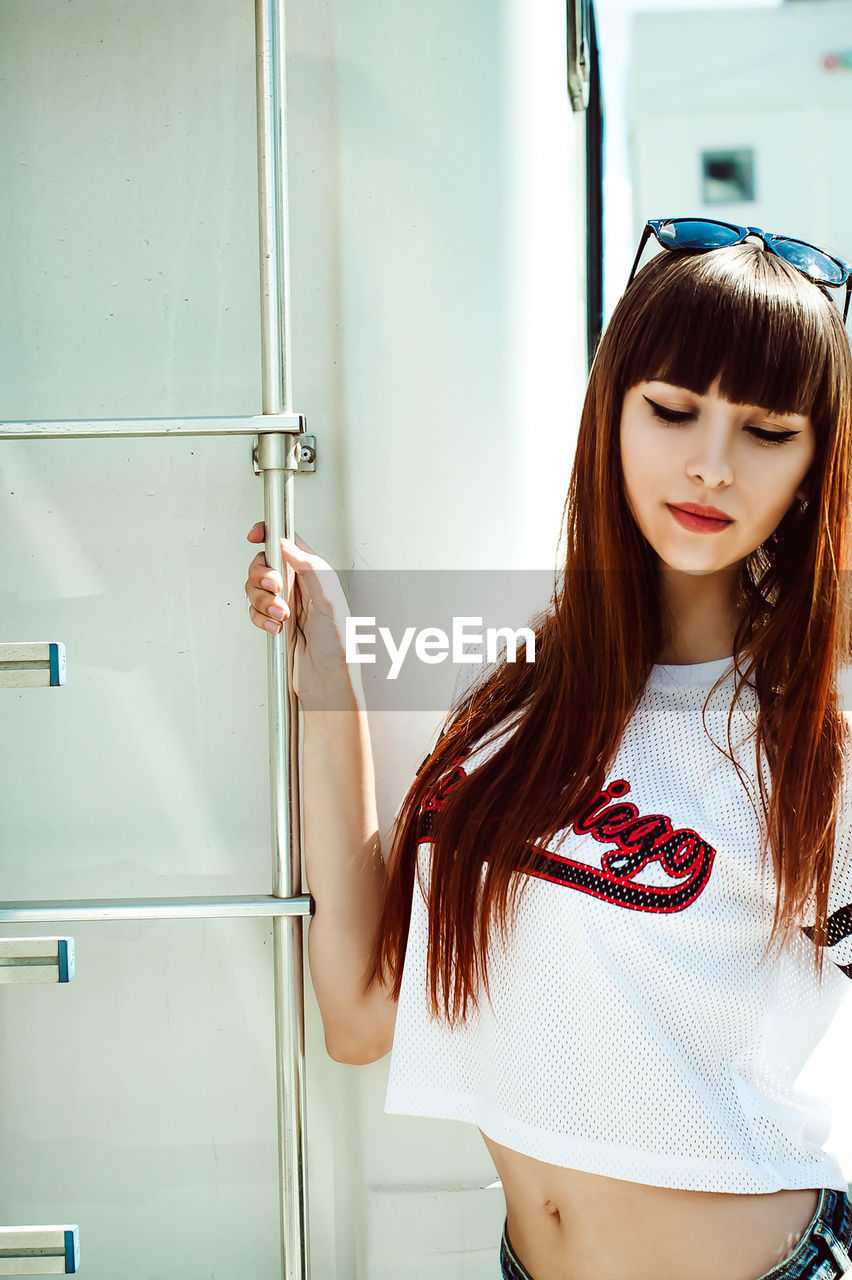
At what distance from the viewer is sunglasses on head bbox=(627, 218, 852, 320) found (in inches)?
48.4

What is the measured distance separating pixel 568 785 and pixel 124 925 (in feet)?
1.87

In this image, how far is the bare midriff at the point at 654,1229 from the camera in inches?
44.3

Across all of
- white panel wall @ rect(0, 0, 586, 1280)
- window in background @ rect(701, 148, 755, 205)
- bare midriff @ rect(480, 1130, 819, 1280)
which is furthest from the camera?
window in background @ rect(701, 148, 755, 205)

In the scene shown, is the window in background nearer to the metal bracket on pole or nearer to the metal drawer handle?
the metal bracket on pole

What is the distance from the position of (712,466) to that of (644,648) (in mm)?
263

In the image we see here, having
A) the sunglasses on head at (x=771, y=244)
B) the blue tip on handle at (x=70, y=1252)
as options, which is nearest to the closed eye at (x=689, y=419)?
the sunglasses on head at (x=771, y=244)

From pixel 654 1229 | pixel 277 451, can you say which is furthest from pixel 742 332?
pixel 654 1229

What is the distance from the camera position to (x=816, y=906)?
1.16 m

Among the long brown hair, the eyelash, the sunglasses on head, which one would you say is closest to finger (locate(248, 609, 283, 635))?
the long brown hair

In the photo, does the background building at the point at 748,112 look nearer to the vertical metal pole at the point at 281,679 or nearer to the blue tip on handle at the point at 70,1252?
the vertical metal pole at the point at 281,679

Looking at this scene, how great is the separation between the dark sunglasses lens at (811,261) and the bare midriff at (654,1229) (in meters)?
0.98

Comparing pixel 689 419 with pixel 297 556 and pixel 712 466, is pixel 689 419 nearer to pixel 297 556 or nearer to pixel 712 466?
pixel 712 466

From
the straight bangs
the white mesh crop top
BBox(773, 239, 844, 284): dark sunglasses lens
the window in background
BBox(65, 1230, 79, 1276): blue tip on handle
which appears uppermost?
the window in background

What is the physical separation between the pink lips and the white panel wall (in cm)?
27
